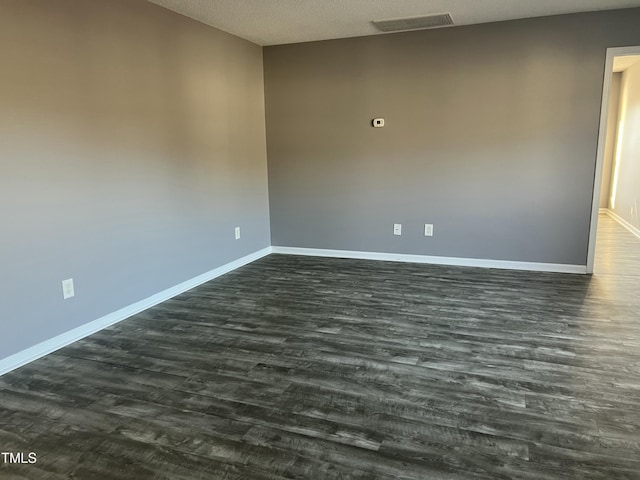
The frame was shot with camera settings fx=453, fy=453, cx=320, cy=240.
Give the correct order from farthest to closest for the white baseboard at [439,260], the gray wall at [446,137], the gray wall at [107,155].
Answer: the white baseboard at [439,260] → the gray wall at [446,137] → the gray wall at [107,155]

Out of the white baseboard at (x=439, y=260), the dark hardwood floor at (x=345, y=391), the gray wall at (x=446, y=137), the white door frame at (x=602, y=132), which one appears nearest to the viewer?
the dark hardwood floor at (x=345, y=391)

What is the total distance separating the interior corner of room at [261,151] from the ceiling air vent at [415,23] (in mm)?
184

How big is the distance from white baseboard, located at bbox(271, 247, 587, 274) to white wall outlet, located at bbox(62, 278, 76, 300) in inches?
111

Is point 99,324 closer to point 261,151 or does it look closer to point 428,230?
point 261,151

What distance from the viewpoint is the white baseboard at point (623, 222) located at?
6160mm

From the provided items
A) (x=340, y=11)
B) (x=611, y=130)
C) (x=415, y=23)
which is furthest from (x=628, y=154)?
(x=340, y=11)

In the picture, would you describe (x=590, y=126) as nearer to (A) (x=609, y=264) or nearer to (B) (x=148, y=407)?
(A) (x=609, y=264)

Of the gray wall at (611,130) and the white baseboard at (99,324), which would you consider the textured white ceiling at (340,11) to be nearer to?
the white baseboard at (99,324)

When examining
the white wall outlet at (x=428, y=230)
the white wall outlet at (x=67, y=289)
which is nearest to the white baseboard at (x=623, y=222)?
the white wall outlet at (x=428, y=230)

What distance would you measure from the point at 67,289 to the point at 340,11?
3024mm

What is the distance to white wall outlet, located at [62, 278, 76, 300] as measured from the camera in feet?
9.61

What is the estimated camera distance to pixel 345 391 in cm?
233

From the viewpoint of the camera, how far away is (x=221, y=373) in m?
2.55

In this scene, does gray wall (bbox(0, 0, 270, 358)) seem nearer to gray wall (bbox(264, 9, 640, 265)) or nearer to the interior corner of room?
the interior corner of room
